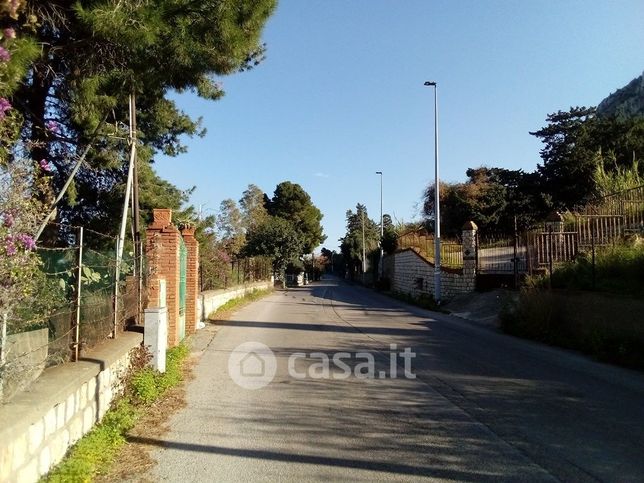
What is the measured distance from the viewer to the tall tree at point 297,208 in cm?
7781

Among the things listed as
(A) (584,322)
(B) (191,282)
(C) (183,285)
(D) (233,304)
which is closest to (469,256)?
(D) (233,304)

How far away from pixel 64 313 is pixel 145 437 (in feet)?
4.84

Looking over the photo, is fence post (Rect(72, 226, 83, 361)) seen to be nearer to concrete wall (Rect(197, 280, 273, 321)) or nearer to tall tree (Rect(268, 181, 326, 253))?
concrete wall (Rect(197, 280, 273, 321))

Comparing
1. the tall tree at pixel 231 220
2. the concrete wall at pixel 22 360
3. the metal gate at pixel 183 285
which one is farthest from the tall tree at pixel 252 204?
the concrete wall at pixel 22 360

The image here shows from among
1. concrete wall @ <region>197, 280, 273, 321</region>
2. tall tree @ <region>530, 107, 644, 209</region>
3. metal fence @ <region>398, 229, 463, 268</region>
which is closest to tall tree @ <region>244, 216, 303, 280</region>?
metal fence @ <region>398, 229, 463, 268</region>

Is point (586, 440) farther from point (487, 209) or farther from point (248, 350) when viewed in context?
point (487, 209)

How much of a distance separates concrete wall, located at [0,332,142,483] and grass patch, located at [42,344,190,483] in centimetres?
9

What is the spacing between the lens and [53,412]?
4.37 metres

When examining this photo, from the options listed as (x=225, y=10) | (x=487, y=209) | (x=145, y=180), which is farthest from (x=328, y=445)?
(x=487, y=209)

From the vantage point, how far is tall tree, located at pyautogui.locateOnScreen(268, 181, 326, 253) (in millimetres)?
77812

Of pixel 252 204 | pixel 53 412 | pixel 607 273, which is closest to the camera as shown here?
pixel 53 412

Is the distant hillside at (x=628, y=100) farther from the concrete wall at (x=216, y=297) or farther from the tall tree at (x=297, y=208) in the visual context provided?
the concrete wall at (x=216, y=297)

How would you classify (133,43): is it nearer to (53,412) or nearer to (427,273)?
(53,412)

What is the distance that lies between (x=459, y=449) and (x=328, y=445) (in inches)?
47.1
